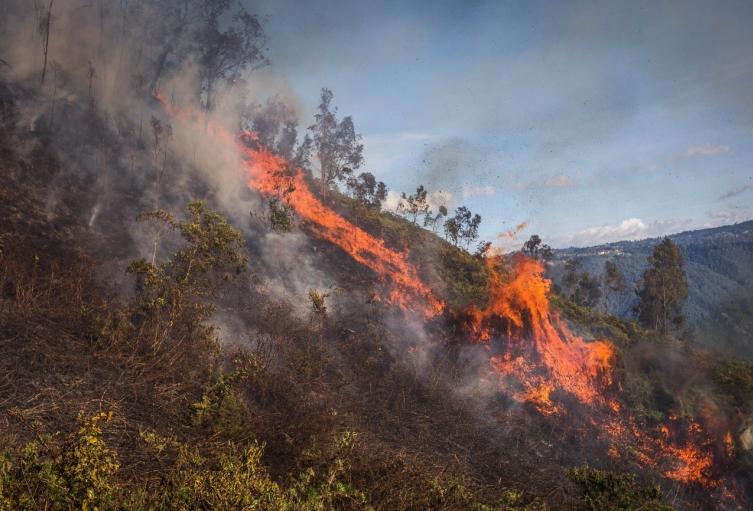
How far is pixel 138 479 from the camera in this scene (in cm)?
637

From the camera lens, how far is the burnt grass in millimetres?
7840

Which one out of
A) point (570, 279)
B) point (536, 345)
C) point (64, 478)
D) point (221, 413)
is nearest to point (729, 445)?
point (536, 345)

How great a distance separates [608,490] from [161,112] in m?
40.0

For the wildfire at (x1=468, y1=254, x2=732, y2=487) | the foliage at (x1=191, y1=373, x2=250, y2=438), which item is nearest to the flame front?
the wildfire at (x1=468, y1=254, x2=732, y2=487)

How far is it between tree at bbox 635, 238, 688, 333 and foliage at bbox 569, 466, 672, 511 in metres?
50.9

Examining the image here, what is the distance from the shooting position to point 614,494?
6996 millimetres

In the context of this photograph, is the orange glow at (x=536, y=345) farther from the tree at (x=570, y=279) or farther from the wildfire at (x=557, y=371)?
the tree at (x=570, y=279)

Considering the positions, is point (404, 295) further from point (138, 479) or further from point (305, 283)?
point (138, 479)

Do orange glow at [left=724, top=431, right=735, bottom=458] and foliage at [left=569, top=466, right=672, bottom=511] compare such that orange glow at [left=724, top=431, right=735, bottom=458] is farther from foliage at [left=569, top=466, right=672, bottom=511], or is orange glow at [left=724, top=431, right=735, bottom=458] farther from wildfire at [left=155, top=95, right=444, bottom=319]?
foliage at [left=569, top=466, right=672, bottom=511]

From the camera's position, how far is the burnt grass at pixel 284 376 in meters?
7.84

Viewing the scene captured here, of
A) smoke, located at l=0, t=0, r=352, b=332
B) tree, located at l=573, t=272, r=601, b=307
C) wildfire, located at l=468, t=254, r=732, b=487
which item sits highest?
smoke, located at l=0, t=0, r=352, b=332

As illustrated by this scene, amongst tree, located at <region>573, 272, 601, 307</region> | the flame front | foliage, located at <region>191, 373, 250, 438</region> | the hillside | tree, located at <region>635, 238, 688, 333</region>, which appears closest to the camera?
the hillside

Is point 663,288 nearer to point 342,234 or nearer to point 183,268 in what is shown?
point 342,234

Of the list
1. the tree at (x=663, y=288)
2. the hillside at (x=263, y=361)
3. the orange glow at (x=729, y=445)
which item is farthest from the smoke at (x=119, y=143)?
the tree at (x=663, y=288)
